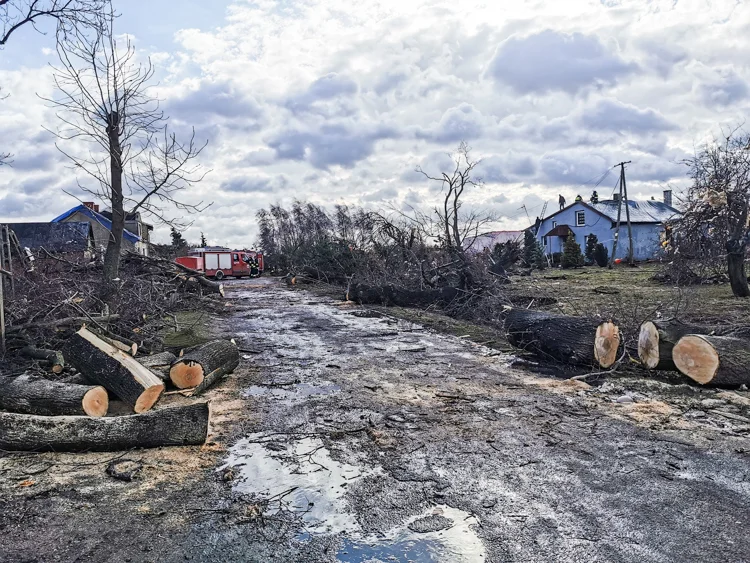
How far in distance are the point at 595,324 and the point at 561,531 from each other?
15.6 feet

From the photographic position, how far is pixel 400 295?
15336 millimetres

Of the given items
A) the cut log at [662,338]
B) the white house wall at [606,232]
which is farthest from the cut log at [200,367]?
the white house wall at [606,232]

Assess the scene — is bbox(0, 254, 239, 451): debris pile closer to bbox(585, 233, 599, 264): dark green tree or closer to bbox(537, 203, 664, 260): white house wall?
bbox(585, 233, 599, 264): dark green tree

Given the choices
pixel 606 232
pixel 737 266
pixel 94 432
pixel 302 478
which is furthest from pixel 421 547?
pixel 606 232

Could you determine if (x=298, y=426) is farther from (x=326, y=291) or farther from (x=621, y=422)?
(x=326, y=291)

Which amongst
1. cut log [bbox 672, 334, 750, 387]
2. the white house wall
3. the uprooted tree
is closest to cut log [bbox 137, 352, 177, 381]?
cut log [bbox 672, 334, 750, 387]

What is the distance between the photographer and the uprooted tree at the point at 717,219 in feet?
50.7

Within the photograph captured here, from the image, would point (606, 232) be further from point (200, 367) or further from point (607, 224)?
point (200, 367)

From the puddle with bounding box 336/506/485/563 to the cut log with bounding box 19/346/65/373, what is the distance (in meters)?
5.46

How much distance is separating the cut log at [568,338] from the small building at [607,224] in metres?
35.1

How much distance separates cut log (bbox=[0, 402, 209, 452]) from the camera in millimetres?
4320

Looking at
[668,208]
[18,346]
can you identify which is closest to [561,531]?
[18,346]

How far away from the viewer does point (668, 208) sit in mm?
48094

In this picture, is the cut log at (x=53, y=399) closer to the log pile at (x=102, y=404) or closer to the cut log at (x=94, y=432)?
the log pile at (x=102, y=404)
